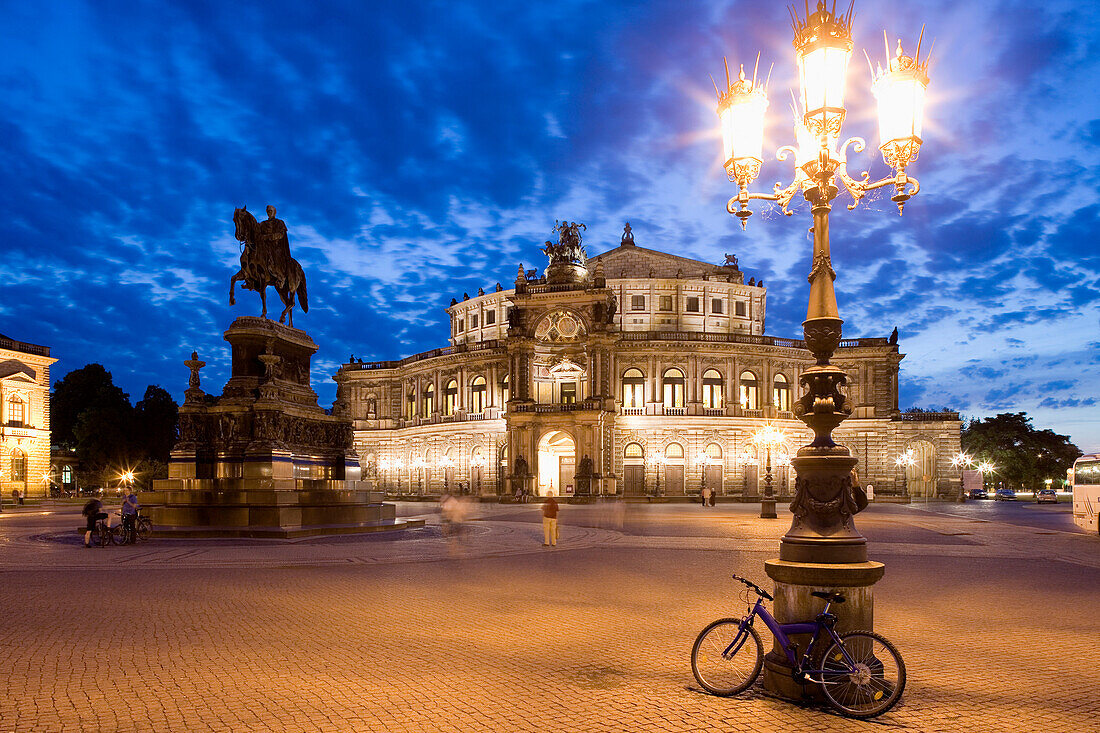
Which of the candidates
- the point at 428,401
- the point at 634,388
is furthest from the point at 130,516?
the point at 428,401

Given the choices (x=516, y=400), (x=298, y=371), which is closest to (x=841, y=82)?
(x=298, y=371)

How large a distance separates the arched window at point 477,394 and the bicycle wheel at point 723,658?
72879 millimetres

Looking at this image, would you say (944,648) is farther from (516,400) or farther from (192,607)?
(516,400)

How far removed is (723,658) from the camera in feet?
27.5

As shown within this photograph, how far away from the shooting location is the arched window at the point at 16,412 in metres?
71.9

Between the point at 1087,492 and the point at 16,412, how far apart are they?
7937 cm

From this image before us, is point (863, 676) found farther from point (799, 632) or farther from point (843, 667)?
point (799, 632)

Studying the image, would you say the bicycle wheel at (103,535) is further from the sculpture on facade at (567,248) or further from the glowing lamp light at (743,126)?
the sculpture on facade at (567,248)

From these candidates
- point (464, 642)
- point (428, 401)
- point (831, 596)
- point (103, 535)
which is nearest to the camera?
point (831, 596)

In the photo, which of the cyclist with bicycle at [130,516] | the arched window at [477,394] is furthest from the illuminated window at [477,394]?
the cyclist with bicycle at [130,516]

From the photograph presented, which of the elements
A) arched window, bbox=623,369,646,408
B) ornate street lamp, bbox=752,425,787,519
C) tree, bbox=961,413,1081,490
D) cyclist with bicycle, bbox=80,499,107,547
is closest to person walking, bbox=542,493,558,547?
cyclist with bicycle, bbox=80,499,107,547

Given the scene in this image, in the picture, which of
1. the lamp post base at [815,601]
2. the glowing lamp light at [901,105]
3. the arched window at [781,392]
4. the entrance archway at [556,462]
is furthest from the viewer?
the arched window at [781,392]

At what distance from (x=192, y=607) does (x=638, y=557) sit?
38.2 ft

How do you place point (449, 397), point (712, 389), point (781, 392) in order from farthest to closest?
point (449, 397) → point (781, 392) → point (712, 389)
